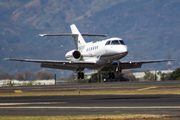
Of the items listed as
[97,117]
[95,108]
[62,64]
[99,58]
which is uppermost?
[99,58]

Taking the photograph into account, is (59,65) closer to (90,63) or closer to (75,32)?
(90,63)

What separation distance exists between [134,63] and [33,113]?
27564 mm

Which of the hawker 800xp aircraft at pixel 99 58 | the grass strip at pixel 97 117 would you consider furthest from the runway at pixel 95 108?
the hawker 800xp aircraft at pixel 99 58

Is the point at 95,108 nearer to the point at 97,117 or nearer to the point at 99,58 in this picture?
the point at 97,117

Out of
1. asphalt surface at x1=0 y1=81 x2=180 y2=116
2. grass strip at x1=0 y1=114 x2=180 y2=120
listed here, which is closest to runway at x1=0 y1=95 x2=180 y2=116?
asphalt surface at x1=0 y1=81 x2=180 y2=116

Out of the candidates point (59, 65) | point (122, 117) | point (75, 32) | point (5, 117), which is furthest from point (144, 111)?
point (75, 32)

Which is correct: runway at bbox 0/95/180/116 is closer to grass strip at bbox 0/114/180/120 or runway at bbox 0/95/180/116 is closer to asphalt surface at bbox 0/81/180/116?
asphalt surface at bbox 0/81/180/116

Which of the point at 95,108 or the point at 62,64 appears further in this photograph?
the point at 62,64

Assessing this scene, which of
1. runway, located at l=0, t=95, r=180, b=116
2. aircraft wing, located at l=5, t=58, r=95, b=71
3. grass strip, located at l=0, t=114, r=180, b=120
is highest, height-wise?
aircraft wing, located at l=5, t=58, r=95, b=71

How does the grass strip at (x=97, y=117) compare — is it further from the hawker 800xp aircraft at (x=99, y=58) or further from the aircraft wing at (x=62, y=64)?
the aircraft wing at (x=62, y=64)

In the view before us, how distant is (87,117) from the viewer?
13289 mm

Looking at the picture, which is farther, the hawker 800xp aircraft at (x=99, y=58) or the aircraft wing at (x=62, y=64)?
the aircraft wing at (x=62, y=64)

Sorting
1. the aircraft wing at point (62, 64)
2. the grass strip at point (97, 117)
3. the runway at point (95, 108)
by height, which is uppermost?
the aircraft wing at point (62, 64)

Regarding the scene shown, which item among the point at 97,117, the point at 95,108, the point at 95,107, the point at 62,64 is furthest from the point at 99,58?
the point at 97,117
